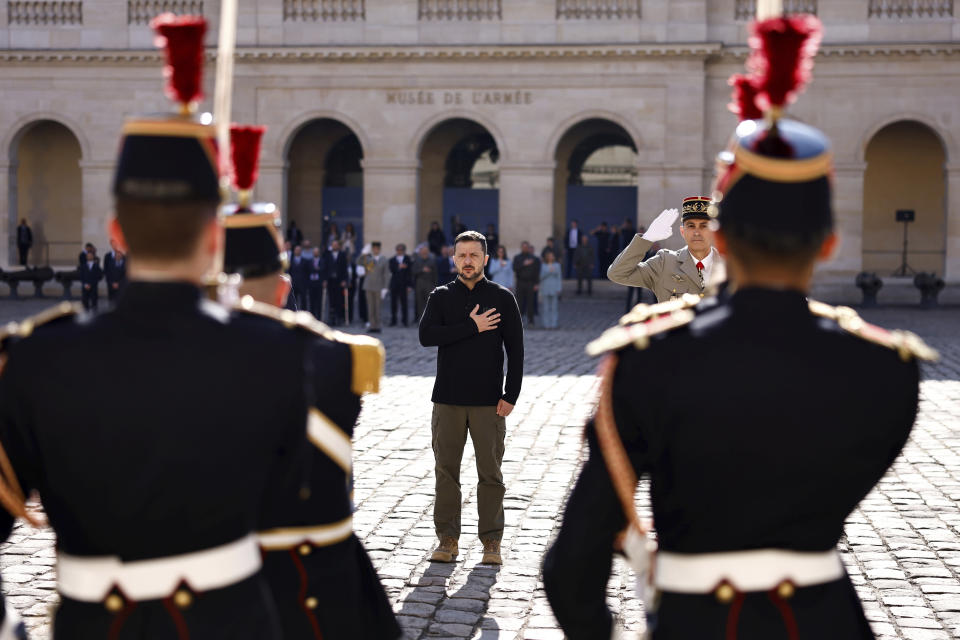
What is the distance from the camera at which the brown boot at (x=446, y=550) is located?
7137 millimetres

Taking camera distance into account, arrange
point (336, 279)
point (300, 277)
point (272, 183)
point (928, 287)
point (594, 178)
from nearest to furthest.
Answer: point (300, 277) < point (336, 279) < point (928, 287) < point (272, 183) < point (594, 178)

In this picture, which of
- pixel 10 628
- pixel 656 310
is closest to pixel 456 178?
pixel 656 310

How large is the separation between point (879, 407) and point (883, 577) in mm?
4506

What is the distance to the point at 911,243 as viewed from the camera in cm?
3616

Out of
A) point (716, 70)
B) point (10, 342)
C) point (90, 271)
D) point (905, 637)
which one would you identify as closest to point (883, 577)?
point (905, 637)

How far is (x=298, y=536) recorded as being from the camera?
139 inches

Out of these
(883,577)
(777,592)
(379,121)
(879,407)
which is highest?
(379,121)

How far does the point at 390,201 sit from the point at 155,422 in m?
32.5

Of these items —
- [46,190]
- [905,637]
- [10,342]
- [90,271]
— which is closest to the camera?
[10,342]

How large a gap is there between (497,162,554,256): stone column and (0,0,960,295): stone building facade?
0.05 meters

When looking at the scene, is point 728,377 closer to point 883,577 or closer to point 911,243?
point 883,577

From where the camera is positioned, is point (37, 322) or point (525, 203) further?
point (525, 203)

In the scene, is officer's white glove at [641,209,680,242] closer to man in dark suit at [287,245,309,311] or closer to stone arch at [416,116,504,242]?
man in dark suit at [287,245,309,311]

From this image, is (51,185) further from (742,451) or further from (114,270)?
(742,451)
